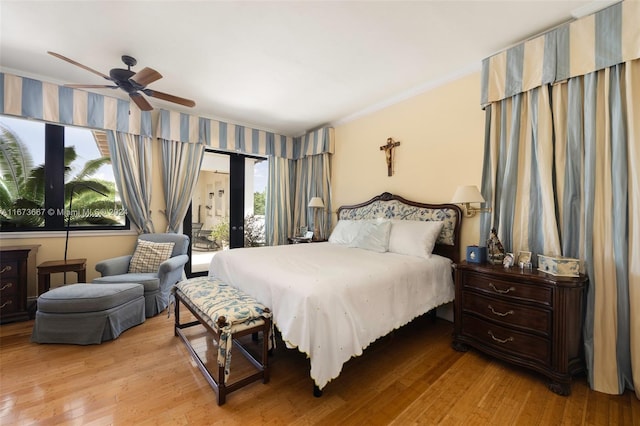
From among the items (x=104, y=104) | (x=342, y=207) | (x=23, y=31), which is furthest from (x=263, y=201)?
(x=23, y=31)

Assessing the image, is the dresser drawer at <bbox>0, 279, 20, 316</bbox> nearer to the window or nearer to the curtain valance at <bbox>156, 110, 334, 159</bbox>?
the window

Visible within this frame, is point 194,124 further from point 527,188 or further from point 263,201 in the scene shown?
point 527,188

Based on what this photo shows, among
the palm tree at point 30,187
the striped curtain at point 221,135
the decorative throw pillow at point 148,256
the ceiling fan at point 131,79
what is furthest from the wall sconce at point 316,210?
the palm tree at point 30,187

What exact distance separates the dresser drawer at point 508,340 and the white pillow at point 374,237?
101cm

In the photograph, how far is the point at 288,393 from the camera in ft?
5.75

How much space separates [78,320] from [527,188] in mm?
4140

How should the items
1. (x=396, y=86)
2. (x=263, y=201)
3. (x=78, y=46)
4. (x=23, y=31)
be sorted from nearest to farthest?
1. (x=23, y=31)
2. (x=78, y=46)
3. (x=396, y=86)
4. (x=263, y=201)

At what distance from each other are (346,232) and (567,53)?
2.62 metres

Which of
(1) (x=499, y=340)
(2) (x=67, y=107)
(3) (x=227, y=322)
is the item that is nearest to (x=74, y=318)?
(3) (x=227, y=322)

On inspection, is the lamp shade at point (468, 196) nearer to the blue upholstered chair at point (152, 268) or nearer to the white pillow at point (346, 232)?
the white pillow at point (346, 232)

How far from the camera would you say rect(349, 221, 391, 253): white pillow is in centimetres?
289

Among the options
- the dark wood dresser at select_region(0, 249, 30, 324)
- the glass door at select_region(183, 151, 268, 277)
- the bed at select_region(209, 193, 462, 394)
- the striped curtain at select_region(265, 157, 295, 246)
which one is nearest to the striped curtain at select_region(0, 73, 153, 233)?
the glass door at select_region(183, 151, 268, 277)

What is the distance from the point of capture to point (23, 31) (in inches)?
88.2

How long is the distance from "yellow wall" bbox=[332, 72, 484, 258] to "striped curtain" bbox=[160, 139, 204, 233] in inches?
95.2
